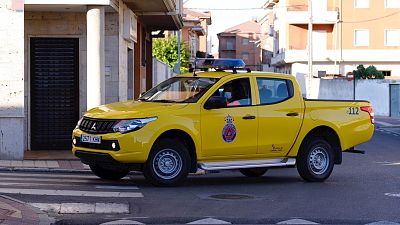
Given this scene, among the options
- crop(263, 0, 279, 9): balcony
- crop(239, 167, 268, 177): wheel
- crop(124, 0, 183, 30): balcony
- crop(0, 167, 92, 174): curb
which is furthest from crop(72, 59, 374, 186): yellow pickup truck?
crop(263, 0, 279, 9): balcony

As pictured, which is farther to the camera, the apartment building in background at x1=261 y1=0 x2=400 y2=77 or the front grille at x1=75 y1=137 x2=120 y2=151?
the apartment building in background at x1=261 y1=0 x2=400 y2=77

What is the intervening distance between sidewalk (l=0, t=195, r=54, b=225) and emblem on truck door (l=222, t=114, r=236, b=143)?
374 centimetres

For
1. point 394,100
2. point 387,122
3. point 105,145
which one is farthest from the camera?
point 394,100

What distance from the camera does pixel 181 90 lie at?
12953 millimetres

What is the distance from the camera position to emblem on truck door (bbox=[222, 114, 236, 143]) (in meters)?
12.4

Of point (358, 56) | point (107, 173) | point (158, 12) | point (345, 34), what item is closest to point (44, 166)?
point (107, 173)

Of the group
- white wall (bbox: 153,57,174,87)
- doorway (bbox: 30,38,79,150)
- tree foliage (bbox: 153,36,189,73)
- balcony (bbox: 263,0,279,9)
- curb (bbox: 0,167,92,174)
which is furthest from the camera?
balcony (bbox: 263,0,279,9)

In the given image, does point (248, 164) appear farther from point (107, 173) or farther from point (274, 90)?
point (107, 173)

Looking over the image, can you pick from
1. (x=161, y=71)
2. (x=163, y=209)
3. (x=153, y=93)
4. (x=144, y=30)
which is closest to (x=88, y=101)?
(x=153, y=93)

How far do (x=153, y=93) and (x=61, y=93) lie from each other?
17.5 ft

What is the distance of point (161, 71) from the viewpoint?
34938 millimetres

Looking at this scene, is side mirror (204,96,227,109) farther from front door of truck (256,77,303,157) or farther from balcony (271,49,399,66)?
balcony (271,49,399,66)

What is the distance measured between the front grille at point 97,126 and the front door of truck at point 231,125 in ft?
4.90

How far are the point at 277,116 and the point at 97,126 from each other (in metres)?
3.08
